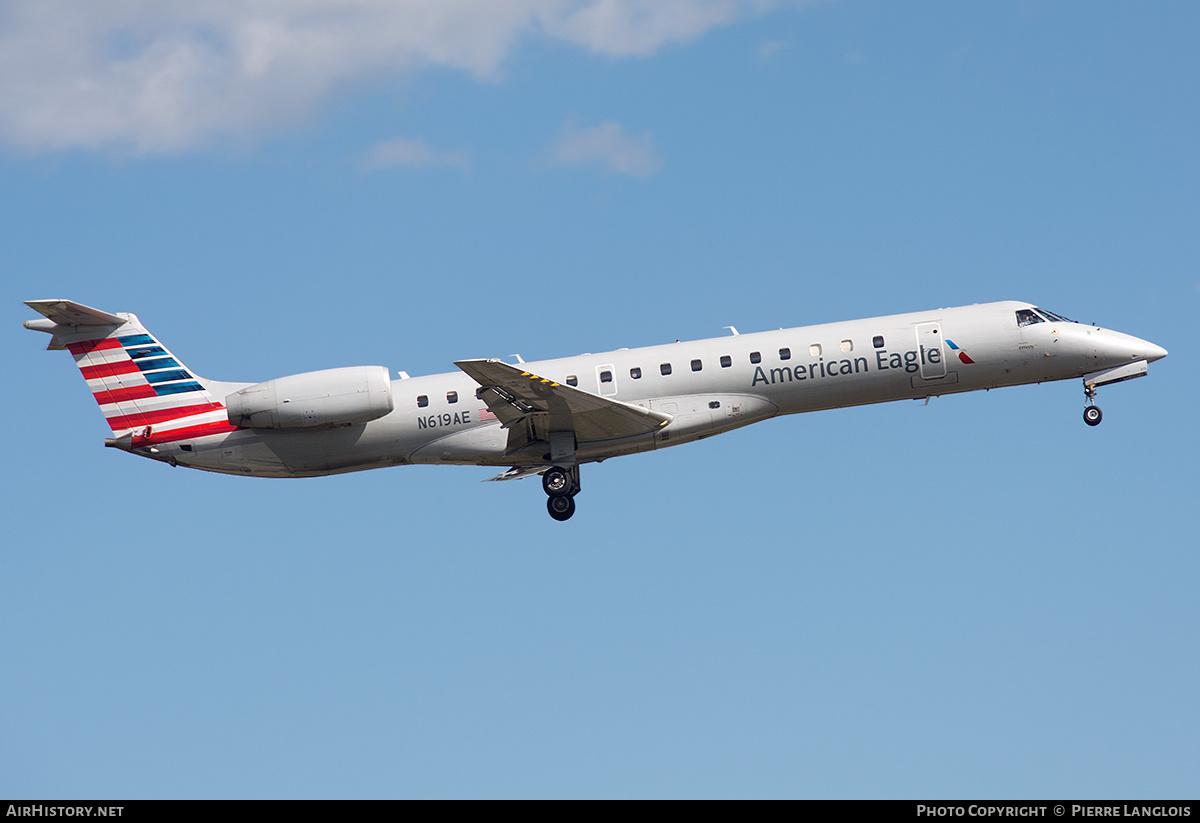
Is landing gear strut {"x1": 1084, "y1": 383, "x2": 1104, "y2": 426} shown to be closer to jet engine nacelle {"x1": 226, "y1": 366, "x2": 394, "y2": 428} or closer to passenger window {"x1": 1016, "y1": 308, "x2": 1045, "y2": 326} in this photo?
passenger window {"x1": 1016, "y1": 308, "x2": 1045, "y2": 326}

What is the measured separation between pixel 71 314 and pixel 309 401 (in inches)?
228

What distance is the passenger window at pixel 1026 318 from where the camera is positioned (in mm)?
26953

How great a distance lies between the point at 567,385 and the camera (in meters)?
26.0

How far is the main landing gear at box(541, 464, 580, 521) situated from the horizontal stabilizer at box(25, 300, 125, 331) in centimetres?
1045

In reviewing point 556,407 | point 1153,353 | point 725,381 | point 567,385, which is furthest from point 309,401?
point 1153,353

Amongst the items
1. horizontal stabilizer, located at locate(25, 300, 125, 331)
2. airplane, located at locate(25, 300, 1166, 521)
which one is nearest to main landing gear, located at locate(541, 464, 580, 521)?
airplane, located at locate(25, 300, 1166, 521)

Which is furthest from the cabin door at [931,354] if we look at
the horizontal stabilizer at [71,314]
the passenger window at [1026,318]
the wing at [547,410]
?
the horizontal stabilizer at [71,314]

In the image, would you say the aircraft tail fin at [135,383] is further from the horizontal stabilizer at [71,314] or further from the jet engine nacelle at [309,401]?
the jet engine nacelle at [309,401]

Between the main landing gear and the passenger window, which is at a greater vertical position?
the passenger window

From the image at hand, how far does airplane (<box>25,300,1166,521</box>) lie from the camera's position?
85.2 ft

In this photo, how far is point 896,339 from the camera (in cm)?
2655

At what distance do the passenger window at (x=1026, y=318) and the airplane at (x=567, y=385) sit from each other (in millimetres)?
53
